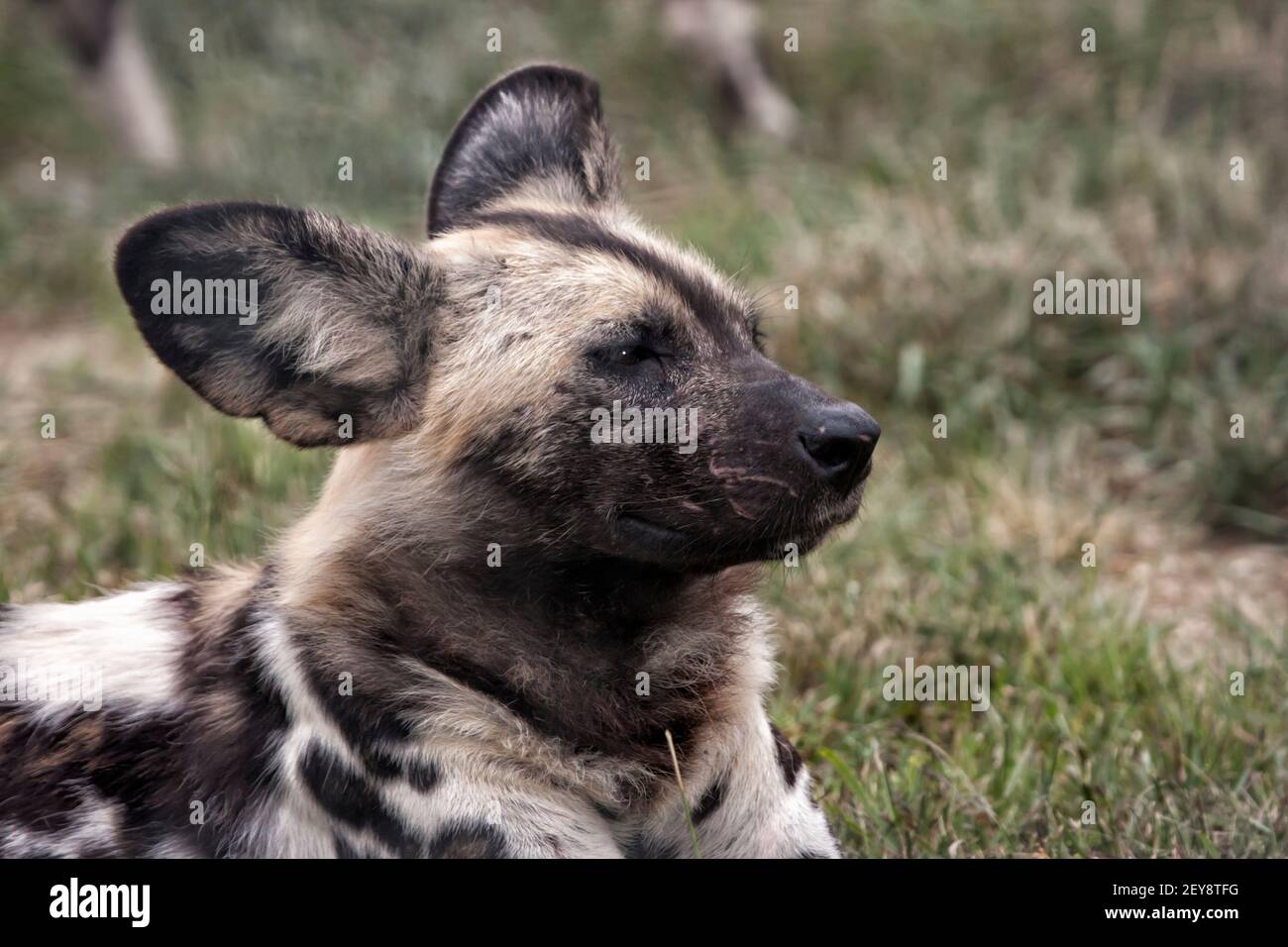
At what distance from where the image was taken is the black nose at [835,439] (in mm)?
2914

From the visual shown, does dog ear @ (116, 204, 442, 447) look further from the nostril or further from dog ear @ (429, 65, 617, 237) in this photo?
the nostril

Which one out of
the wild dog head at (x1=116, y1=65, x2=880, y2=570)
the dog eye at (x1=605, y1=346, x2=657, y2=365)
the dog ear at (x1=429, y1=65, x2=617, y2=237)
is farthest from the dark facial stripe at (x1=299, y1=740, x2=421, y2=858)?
the dog ear at (x1=429, y1=65, x2=617, y2=237)

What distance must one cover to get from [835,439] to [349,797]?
1047 mm

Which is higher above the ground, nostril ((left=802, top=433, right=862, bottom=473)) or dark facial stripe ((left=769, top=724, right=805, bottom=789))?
nostril ((left=802, top=433, right=862, bottom=473))

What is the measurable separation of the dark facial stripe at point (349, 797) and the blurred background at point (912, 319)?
1.11m

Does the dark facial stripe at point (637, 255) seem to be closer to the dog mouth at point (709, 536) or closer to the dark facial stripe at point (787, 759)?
the dog mouth at point (709, 536)

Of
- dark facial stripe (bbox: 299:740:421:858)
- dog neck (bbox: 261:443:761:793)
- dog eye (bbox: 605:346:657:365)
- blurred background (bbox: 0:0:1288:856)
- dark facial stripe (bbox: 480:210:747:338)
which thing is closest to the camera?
dark facial stripe (bbox: 299:740:421:858)

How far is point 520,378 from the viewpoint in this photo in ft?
9.95

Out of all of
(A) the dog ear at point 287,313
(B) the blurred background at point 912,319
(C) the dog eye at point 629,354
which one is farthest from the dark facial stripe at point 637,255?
(B) the blurred background at point 912,319

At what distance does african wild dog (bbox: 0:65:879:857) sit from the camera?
283 centimetres

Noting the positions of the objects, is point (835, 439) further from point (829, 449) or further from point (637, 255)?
point (637, 255)

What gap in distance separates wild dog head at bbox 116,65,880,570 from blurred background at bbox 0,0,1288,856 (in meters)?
0.81

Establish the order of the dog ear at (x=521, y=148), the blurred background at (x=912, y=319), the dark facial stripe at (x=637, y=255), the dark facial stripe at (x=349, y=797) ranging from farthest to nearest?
the blurred background at (x=912, y=319), the dog ear at (x=521, y=148), the dark facial stripe at (x=637, y=255), the dark facial stripe at (x=349, y=797)

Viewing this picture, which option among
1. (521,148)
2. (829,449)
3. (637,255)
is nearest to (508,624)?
(829,449)
